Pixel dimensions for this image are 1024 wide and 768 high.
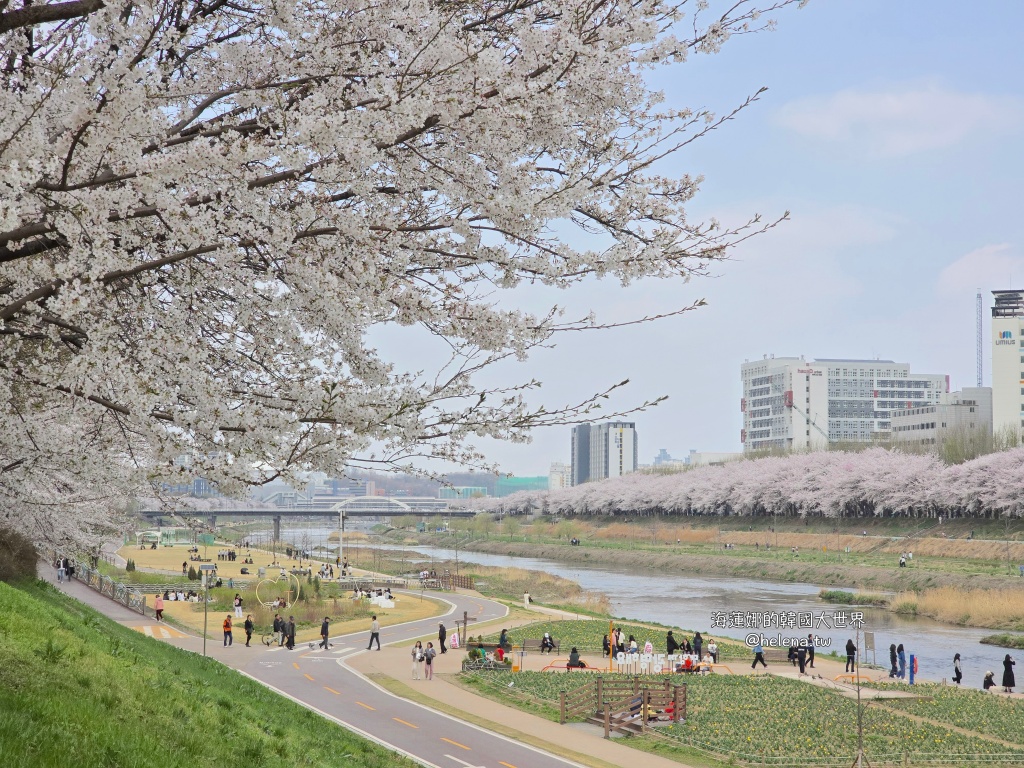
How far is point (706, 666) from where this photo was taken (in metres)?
32.6

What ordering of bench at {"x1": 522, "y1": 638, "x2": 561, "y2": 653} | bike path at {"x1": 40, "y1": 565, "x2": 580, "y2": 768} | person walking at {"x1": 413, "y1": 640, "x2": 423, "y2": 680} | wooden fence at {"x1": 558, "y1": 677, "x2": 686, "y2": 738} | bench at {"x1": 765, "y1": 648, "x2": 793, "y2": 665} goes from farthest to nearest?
bench at {"x1": 522, "y1": 638, "x2": 561, "y2": 653} → bench at {"x1": 765, "y1": 648, "x2": 793, "y2": 665} → person walking at {"x1": 413, "y1": 640, "x2": 423, "y2": 680} → wooden fence at {"x1": 558, "y1": 677, "x2": 686, "y2": 738} → bike path at {"x1": 40, "y1": 565, "x2": 580, "y2": 768}

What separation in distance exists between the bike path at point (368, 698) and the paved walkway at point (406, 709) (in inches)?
1.0

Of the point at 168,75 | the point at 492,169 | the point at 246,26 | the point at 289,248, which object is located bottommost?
the point at 289,248

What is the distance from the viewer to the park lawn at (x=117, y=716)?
6.81m

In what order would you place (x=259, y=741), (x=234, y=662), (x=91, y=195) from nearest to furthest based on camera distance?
(x=91, y=195) < (x=259, y=741) < (x=234, y=662)

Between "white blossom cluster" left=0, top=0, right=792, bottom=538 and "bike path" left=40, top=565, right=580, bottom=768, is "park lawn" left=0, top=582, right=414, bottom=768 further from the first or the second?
"bike path" left=40, top=565, right=580, bottom=768

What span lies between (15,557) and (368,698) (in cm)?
1089

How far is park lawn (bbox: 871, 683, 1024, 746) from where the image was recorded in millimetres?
23797

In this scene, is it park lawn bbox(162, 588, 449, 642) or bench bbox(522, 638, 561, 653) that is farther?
park lawn bbox(162, 588, 449, 642)

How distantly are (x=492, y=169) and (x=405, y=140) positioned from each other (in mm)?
825

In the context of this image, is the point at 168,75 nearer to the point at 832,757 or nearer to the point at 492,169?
the point at 492,169

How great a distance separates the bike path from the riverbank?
32.6 m

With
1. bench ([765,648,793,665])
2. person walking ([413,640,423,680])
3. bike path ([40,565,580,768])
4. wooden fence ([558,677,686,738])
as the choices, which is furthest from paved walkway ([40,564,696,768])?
bench ([765,648,793,665])

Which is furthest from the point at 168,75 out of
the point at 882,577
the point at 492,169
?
the point at 882,577
